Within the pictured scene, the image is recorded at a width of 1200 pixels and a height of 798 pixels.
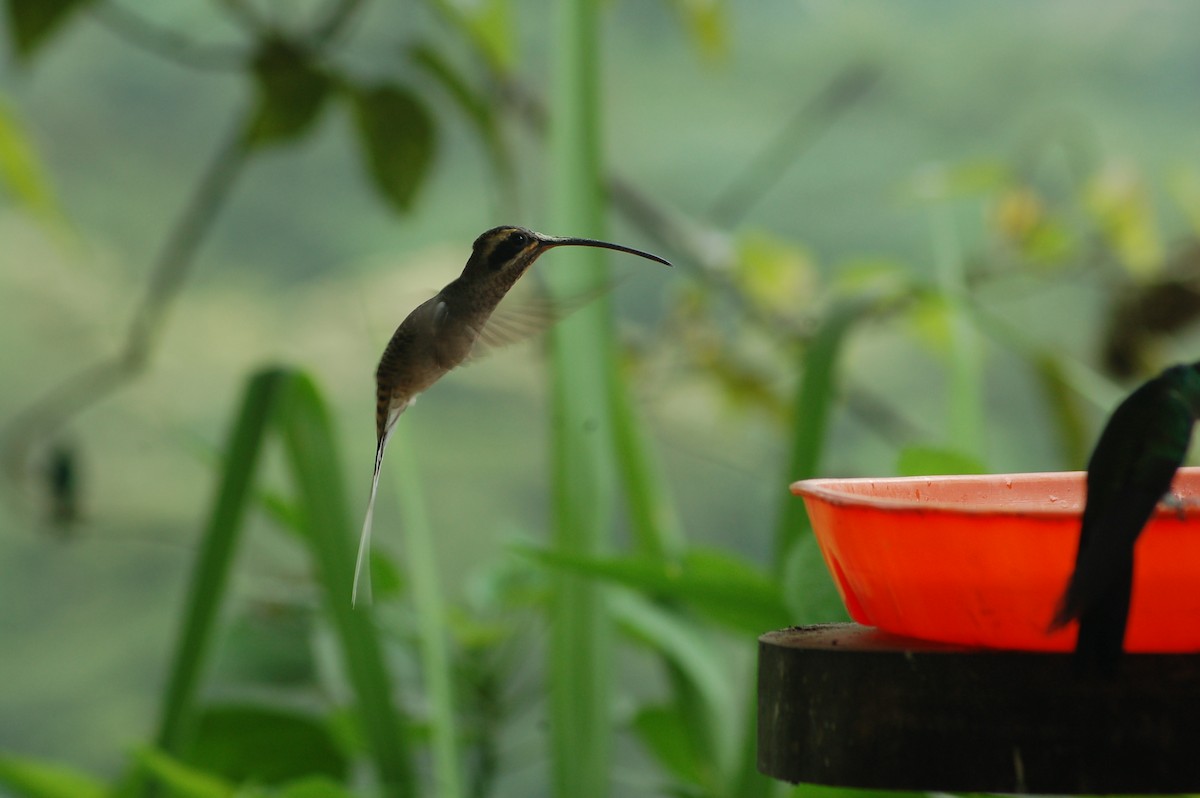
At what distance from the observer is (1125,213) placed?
129 cm

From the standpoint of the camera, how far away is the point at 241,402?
2.07 ft

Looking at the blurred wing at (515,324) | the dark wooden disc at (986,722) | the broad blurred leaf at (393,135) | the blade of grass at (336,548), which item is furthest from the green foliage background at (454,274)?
the dark wooden disc at (986,722)

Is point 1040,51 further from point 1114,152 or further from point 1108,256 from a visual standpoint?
point 1108,256

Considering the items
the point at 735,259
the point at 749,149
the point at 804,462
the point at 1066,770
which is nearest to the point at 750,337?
the point at 749,149

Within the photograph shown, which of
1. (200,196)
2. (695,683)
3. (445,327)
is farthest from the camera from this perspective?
(200,196)

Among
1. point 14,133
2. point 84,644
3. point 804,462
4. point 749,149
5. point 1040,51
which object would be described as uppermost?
point 1040,51

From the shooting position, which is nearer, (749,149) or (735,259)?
(735,259)

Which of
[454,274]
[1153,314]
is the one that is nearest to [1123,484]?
[454,274]

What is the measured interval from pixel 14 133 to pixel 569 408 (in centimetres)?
55

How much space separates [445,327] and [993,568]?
0.50ft

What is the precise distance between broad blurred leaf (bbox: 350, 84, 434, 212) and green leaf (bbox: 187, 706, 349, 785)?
373mm

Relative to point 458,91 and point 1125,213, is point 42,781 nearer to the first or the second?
point 458,91

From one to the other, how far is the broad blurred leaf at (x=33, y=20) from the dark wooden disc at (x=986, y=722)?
0.76m

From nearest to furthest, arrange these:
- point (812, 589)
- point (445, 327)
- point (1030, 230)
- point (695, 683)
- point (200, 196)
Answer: point (445, 327) → point (812, 589) → point (695, 683) → point (200, 196) → point (1030, 230)
